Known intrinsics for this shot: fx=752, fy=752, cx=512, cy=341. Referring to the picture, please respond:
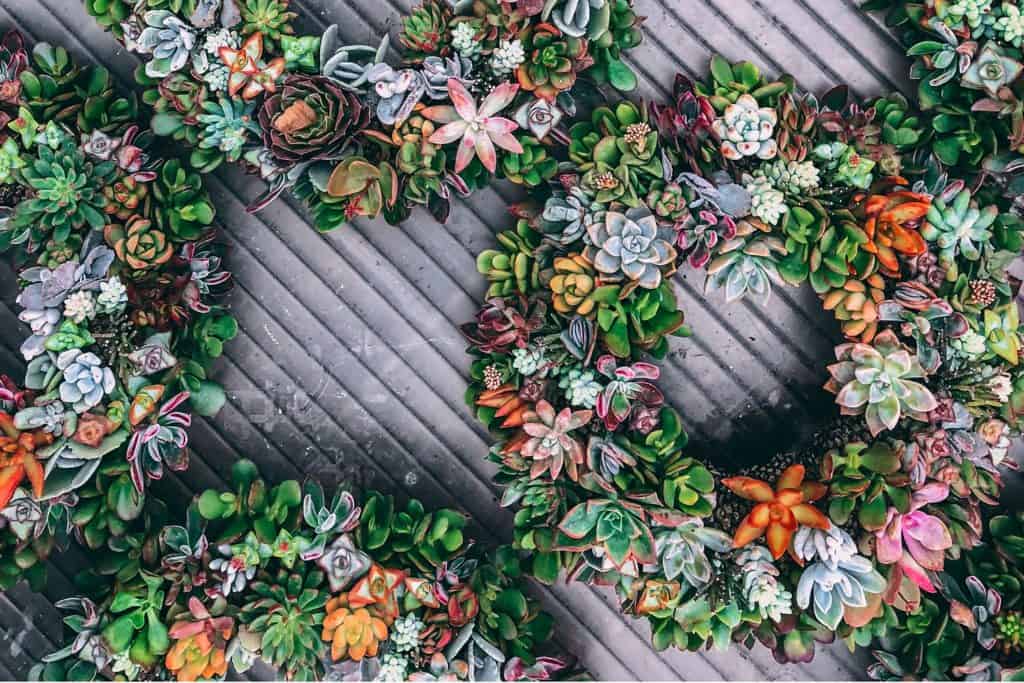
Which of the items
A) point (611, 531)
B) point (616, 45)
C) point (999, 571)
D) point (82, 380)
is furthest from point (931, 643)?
point (82, 380)

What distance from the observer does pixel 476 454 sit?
1.87 metres

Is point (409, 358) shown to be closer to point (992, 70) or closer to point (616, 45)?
point (616, 45)

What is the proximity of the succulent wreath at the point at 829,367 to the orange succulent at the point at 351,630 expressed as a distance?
0.38m

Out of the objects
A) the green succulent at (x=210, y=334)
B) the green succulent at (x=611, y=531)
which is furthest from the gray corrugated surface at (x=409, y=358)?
the green succulent at (x=611, y=531)

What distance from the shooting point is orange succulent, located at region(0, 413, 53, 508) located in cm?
155

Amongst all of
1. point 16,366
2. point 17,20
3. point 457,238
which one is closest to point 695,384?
point 457,238

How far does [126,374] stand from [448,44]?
1033 mm

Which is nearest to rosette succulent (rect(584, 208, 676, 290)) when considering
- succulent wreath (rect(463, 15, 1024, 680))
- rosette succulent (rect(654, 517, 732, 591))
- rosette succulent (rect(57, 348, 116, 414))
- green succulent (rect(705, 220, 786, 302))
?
succulent wreath (rect(463, 15, 1024, 680))

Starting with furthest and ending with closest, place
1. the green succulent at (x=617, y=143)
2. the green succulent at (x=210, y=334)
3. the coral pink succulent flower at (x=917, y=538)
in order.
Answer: the green succulent at (x=210, y=334) < the green succulent at (x=617, y=143) < the coral pink succulent flower at (x=917, y=538)

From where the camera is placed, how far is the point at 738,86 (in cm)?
169

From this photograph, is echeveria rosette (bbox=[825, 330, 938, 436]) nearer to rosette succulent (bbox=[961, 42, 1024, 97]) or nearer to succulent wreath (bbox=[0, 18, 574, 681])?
rosette succulent (bbox=[961, 42, 1024, 97])

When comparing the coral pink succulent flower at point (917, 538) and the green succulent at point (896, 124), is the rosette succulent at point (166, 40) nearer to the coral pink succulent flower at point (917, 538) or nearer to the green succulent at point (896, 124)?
the green succulent at point (896, 124)

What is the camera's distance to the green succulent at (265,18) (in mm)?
1657

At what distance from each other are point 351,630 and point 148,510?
580 millimetres
